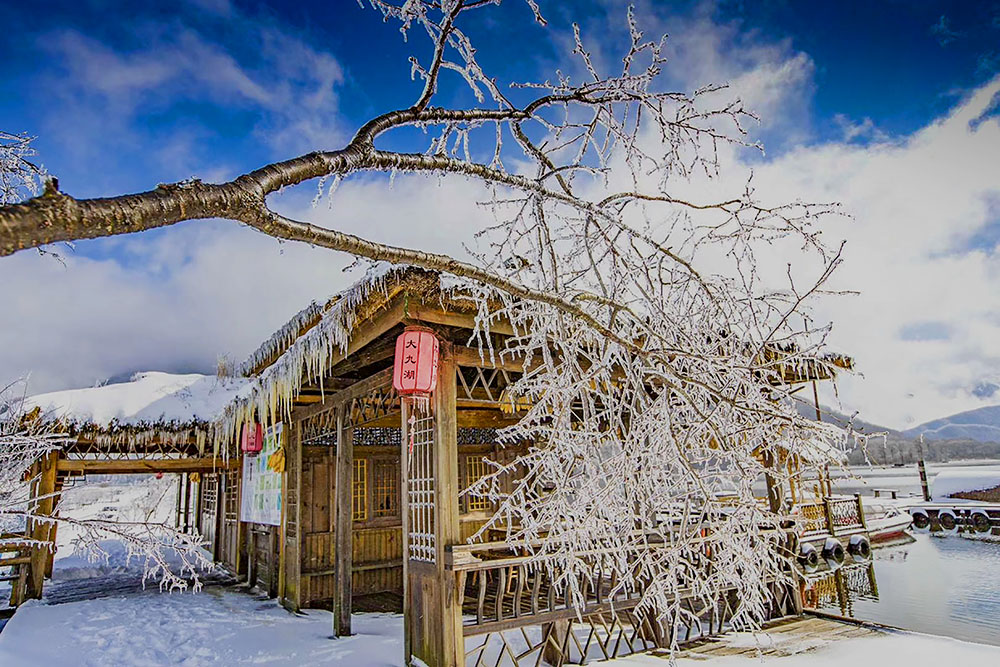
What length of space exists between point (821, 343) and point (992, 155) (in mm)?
7330

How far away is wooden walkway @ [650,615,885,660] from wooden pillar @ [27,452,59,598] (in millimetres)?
10037

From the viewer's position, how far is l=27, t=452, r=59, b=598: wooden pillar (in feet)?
31.9

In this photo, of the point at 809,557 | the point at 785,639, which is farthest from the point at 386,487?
the point at 809,557

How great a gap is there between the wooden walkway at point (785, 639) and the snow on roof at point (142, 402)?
7.96 m

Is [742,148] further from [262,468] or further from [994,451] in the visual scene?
[994,451]

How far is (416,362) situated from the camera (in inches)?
193

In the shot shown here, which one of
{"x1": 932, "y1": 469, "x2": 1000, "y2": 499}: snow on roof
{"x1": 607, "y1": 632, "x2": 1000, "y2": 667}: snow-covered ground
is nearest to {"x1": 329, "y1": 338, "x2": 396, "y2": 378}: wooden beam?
{"x1": 607, "y1": 632, "x2": 1000, "y2": 667}: snow-covered ground

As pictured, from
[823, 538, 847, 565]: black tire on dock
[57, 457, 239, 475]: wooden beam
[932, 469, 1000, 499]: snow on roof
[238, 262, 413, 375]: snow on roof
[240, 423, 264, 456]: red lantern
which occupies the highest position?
[238, 262, 413, 375]: snow on roof

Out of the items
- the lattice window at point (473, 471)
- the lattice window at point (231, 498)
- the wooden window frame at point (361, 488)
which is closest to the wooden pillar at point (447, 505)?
the lattice window at point (473, 471)

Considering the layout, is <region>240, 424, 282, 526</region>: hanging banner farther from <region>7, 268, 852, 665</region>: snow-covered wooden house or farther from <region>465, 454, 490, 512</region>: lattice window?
<region>465, 454, 490, 512</region>: lattice window

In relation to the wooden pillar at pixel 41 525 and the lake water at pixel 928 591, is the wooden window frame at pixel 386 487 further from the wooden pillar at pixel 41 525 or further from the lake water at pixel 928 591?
the lake water at pixel 928 591

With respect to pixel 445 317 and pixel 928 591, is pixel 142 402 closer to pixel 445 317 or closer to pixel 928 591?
pixel 445 317

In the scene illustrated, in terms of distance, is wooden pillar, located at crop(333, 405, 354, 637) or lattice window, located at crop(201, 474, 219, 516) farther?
lattice window, located at crop(201, 474, 219, 516)

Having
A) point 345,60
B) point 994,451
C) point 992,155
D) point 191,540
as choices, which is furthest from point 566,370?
point 994,451
